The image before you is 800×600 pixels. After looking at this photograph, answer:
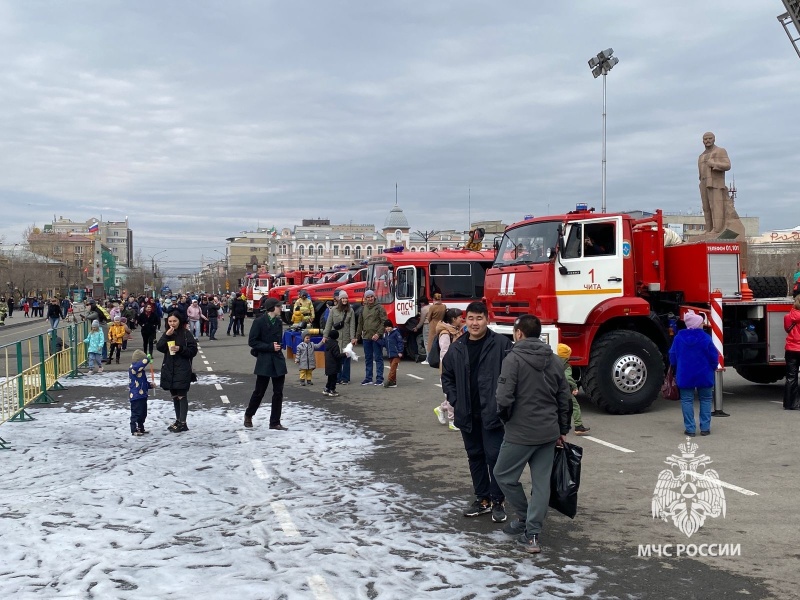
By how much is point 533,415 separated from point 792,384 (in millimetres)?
8520

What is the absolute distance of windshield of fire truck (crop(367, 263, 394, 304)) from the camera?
2348 centimetres

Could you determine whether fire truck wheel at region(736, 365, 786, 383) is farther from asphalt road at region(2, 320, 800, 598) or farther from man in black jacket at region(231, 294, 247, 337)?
man in black jacket at region(231, 294, 247, 337)

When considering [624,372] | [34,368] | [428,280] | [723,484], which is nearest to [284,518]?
[723,484]

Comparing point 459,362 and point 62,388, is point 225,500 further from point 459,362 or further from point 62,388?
point 62,388

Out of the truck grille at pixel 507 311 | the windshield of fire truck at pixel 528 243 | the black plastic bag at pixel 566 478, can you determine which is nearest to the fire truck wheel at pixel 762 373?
the truck grille at pixel 507 311

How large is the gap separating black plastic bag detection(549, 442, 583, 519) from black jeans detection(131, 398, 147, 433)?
6776mm

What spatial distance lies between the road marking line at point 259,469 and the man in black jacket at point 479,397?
8.30ft

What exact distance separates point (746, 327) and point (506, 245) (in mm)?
4190

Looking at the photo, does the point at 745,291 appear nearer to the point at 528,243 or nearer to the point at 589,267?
the point at 589,267

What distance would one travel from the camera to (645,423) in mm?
11641

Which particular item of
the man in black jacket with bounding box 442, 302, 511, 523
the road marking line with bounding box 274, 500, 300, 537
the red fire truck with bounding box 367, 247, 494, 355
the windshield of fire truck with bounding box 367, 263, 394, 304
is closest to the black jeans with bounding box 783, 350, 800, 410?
the man in black jacket with bounding box 442, 302, 511, 523

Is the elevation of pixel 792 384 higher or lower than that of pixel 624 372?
lower

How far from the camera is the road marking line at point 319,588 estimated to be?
16.6 feet

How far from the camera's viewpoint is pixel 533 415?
591 cm
